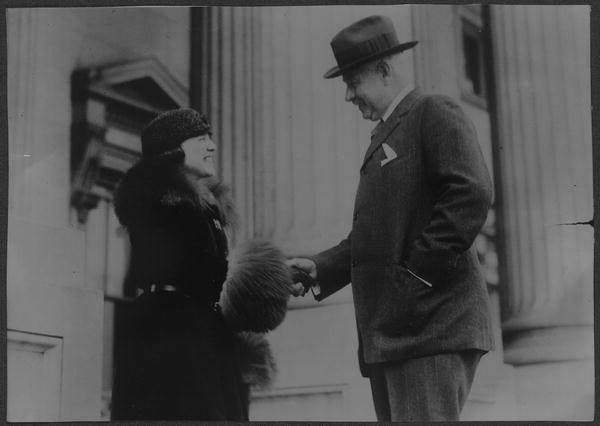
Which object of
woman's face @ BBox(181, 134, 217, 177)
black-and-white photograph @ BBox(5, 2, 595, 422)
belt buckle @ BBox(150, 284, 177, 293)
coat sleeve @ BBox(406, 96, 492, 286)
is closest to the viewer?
coat sleeve @ BBox(406, 96, 492, 286)

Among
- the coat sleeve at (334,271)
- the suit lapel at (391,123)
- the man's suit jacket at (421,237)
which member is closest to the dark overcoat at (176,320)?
the coat sleeve at (334,271)

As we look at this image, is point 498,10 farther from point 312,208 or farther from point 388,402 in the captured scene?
point 388,402

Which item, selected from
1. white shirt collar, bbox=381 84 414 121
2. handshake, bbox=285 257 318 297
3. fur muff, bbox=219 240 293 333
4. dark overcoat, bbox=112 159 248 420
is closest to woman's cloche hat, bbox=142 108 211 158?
dark overcoat, bbox=112 159 248 420

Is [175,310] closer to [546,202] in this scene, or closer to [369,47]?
[369,47]

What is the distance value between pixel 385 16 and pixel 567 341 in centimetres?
161

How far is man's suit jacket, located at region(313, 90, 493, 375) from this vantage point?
416 cm

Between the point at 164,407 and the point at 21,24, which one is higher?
the point at 21,24

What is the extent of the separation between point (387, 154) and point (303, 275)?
0.64 meters

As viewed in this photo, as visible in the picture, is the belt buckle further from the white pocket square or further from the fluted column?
the fluted column

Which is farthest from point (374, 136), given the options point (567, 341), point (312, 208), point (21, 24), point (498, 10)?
point (21, 24)

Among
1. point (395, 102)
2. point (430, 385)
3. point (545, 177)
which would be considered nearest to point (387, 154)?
point (395, 102)

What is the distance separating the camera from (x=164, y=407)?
4.43 metres

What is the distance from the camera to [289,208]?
4668 mm

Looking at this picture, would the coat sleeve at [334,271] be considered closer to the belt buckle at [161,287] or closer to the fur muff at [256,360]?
the fur muff at [256,360]
